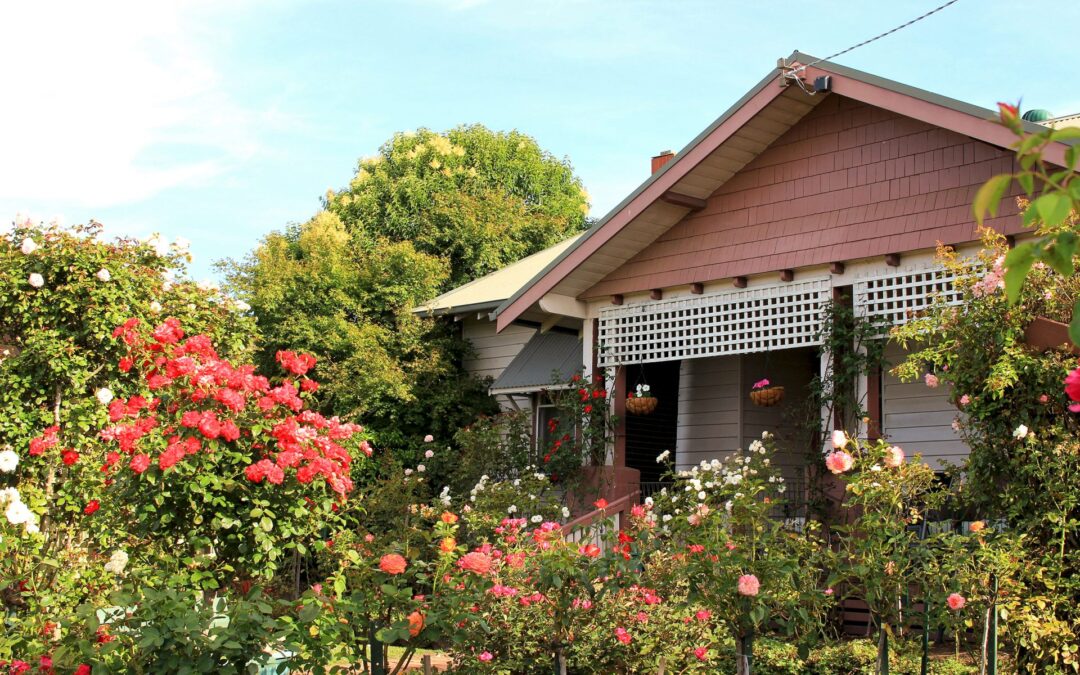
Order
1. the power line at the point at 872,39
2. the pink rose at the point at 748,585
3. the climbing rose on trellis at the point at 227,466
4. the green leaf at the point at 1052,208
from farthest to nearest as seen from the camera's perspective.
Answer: the power line at the point at 872,39
the climbing rose on trellis at the point at 227,466
the pink rose at the point at 748,585
the green leaf at the point at 1052,208

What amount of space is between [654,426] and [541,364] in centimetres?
176

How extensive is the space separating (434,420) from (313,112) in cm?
Result: 489

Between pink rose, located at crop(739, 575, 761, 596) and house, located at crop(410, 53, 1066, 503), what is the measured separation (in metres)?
4.13

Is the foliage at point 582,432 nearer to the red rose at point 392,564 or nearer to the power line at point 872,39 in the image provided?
the power line at point 872,39

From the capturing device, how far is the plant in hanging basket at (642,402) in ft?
39.8

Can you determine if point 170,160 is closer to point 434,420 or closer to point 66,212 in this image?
point 66,212

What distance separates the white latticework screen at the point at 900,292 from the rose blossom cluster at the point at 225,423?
566cm

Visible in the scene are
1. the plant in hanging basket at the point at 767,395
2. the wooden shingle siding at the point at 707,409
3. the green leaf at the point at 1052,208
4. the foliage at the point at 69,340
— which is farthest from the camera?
the wooden shingle siding at the point at 707,409

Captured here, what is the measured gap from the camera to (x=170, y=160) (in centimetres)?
1169

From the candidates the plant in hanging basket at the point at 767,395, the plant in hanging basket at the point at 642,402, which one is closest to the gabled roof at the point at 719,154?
the plant in hanging basket at the point at 642,402

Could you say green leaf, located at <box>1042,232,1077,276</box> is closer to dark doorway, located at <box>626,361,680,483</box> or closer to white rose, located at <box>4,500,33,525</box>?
white rose, located at <box>4,500,33,525</box>

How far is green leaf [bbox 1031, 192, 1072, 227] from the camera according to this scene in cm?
193

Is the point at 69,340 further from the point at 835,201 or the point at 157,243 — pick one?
the point at 835,201

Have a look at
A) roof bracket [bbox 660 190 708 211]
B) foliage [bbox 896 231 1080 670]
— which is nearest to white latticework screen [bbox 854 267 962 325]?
foliage [bbox 896 231 1080 670]
